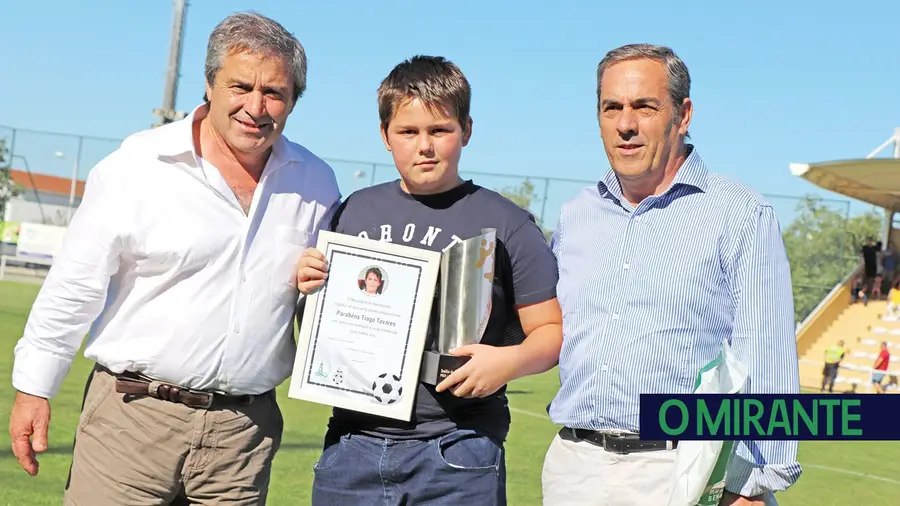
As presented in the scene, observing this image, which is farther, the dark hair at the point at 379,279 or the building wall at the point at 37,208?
the building wall at the point at 37,208

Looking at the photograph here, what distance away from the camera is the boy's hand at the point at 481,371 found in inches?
122

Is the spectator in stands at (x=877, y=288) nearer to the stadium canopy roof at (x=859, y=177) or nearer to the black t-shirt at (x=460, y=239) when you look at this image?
the stadium canopy roof at (x=859, y=177)

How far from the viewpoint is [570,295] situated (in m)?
3.26

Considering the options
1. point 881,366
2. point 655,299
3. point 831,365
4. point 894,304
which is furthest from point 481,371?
point 894,304

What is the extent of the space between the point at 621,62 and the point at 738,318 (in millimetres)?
885

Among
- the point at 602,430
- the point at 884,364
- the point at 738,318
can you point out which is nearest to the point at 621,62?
the point at 738,318

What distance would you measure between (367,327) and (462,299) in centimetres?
33

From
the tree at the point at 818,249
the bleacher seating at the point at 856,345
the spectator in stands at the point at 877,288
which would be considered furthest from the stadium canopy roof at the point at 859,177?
the bleacher seating at the point at 856,345

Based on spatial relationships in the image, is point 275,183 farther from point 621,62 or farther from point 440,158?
point 621,62

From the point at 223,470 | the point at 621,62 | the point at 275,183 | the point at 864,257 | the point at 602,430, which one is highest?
the point at 864,257

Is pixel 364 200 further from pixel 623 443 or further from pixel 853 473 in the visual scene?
pixel 853 473

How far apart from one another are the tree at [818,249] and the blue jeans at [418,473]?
3001cm

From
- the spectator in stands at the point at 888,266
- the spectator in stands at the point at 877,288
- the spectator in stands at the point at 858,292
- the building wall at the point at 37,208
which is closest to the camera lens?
the spectator in stands at the point at 858,292

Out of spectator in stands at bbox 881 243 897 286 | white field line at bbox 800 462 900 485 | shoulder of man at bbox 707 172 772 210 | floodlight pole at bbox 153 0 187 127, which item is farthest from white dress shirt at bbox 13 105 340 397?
spectator in stands at bbox 881 243 897 286
